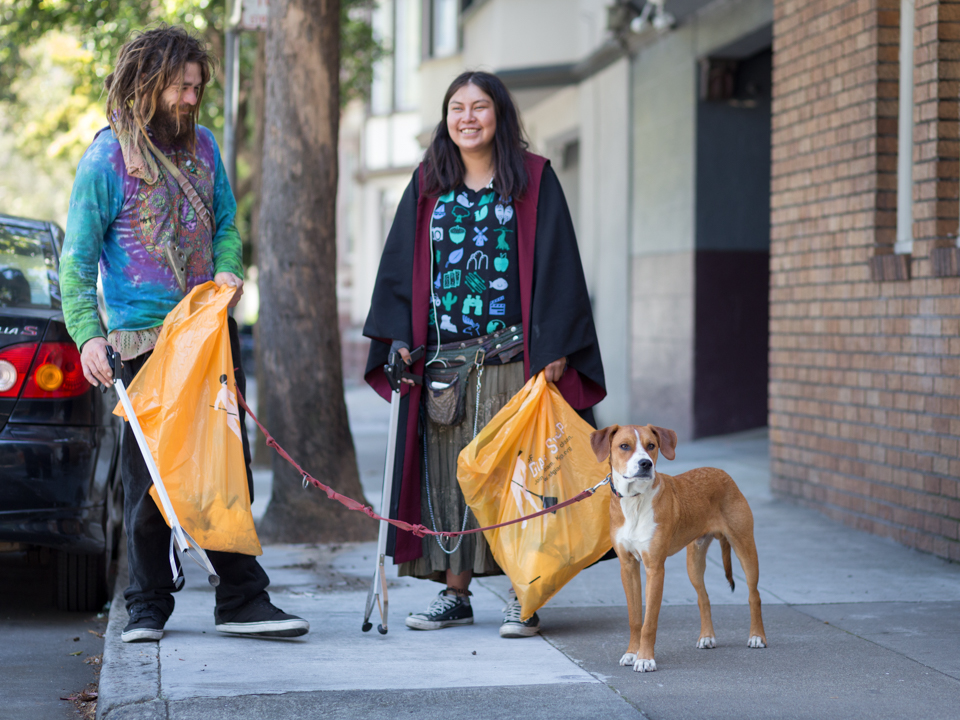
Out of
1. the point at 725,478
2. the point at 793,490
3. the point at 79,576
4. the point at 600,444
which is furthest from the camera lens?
the point at 793,490

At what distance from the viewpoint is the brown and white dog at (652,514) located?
382cm

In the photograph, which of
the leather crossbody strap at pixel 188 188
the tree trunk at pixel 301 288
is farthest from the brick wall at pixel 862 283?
the leather crossbody strap at pixel 188 188

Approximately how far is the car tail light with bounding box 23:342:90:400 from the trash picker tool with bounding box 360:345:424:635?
1182 millimetres

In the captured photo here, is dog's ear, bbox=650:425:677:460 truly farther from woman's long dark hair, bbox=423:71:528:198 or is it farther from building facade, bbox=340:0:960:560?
building facade, bbox=340:0:960:560

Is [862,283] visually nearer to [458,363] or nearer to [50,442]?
[458,363]

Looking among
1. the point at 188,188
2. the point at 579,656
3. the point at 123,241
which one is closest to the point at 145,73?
the point at 188,188

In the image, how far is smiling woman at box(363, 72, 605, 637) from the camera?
438 centimetres

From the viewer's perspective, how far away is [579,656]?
4.13 meters

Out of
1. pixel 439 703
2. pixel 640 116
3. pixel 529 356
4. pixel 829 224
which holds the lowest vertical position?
pixel 439 703

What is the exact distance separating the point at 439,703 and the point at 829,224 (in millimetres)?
4421

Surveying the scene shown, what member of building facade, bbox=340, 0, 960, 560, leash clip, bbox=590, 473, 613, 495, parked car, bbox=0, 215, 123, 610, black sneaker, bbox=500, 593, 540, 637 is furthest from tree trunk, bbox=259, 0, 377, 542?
building facade, bbox=340, 0, 960, 560

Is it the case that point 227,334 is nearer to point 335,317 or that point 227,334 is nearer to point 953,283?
point 335,317

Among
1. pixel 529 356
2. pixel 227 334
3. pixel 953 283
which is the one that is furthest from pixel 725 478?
pixel 953 283

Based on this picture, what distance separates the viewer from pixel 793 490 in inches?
292
